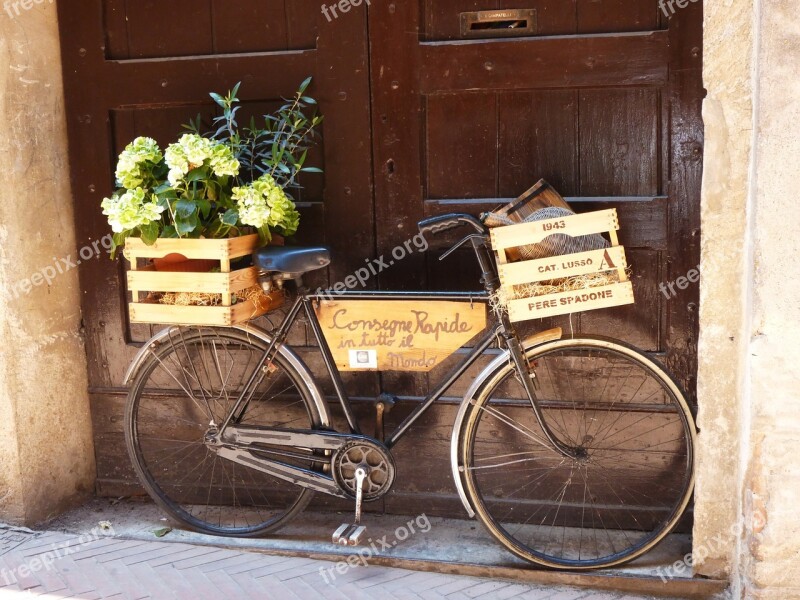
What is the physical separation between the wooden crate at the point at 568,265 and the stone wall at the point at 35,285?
2245 millimetres

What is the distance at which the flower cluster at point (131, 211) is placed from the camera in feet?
11.4

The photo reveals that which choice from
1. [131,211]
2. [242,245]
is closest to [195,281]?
[242,245]

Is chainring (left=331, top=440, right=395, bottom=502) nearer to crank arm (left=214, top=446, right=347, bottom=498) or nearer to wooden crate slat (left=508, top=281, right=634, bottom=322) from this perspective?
crank arm (left=214, top=446, right=347, bottom=498)

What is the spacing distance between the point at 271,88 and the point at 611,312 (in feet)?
6.05

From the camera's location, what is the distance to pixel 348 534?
375 cm

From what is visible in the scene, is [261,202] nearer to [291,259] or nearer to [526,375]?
[291,259]

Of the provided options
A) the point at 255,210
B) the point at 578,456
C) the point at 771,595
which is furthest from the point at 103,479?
the point at 771,595

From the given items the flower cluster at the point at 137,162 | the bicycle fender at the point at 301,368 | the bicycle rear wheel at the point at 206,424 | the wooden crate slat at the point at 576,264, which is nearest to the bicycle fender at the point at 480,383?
the wooden crate slat at the point at 576,264

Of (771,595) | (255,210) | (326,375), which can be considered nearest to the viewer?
(771,595)

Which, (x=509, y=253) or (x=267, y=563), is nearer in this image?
(x=509, y=253)

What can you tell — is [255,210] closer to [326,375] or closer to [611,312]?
[326,375]

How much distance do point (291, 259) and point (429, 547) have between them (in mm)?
1438

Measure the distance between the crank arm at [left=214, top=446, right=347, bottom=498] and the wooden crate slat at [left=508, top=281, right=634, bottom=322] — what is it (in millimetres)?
1170

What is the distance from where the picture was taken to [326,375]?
13.6 ft
